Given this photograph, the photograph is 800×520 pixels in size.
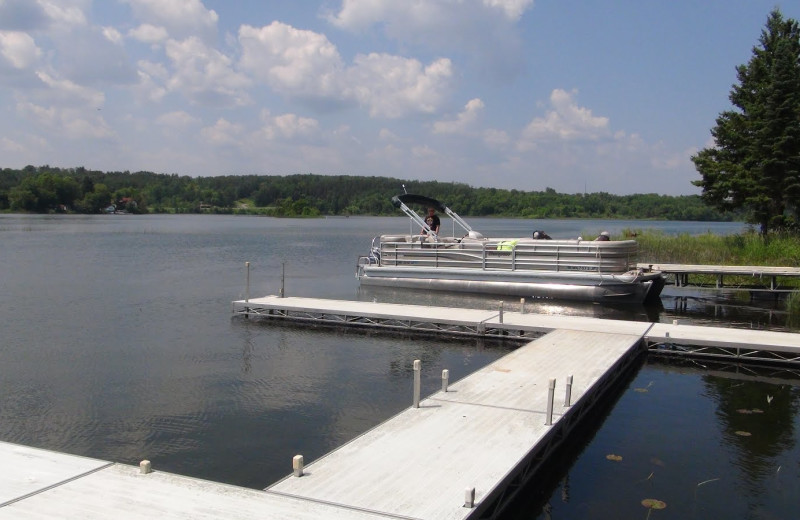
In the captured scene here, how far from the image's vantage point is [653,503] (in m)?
7.40

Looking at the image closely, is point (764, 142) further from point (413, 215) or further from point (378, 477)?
point (378, 477)

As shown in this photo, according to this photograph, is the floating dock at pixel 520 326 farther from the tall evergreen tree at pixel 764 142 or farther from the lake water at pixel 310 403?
the tall evergreen tree at pixel 764 142

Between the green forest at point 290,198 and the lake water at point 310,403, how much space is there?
107183mm

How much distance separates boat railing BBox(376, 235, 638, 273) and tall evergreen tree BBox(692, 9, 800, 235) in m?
9.53

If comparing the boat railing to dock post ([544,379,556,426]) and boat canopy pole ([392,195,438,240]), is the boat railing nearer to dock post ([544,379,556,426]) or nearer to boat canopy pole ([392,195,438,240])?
boat canopy pole ([392,195,438,240])

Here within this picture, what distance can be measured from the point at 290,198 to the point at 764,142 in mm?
138154

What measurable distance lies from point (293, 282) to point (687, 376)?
18228mm

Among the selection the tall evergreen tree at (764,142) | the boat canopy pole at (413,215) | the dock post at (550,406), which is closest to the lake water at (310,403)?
the dock post at (550,406)

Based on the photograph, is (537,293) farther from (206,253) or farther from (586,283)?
(206,253)

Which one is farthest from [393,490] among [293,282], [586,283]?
[293,282]

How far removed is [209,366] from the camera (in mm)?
13336

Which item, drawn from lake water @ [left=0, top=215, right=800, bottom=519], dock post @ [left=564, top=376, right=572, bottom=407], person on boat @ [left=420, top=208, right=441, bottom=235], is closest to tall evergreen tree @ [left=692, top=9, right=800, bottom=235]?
lake water @ [left=0, top=215, right=800, bottom=519]

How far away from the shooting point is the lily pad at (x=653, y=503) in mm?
7320

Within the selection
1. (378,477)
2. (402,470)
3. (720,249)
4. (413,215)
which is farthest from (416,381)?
(720,249)
